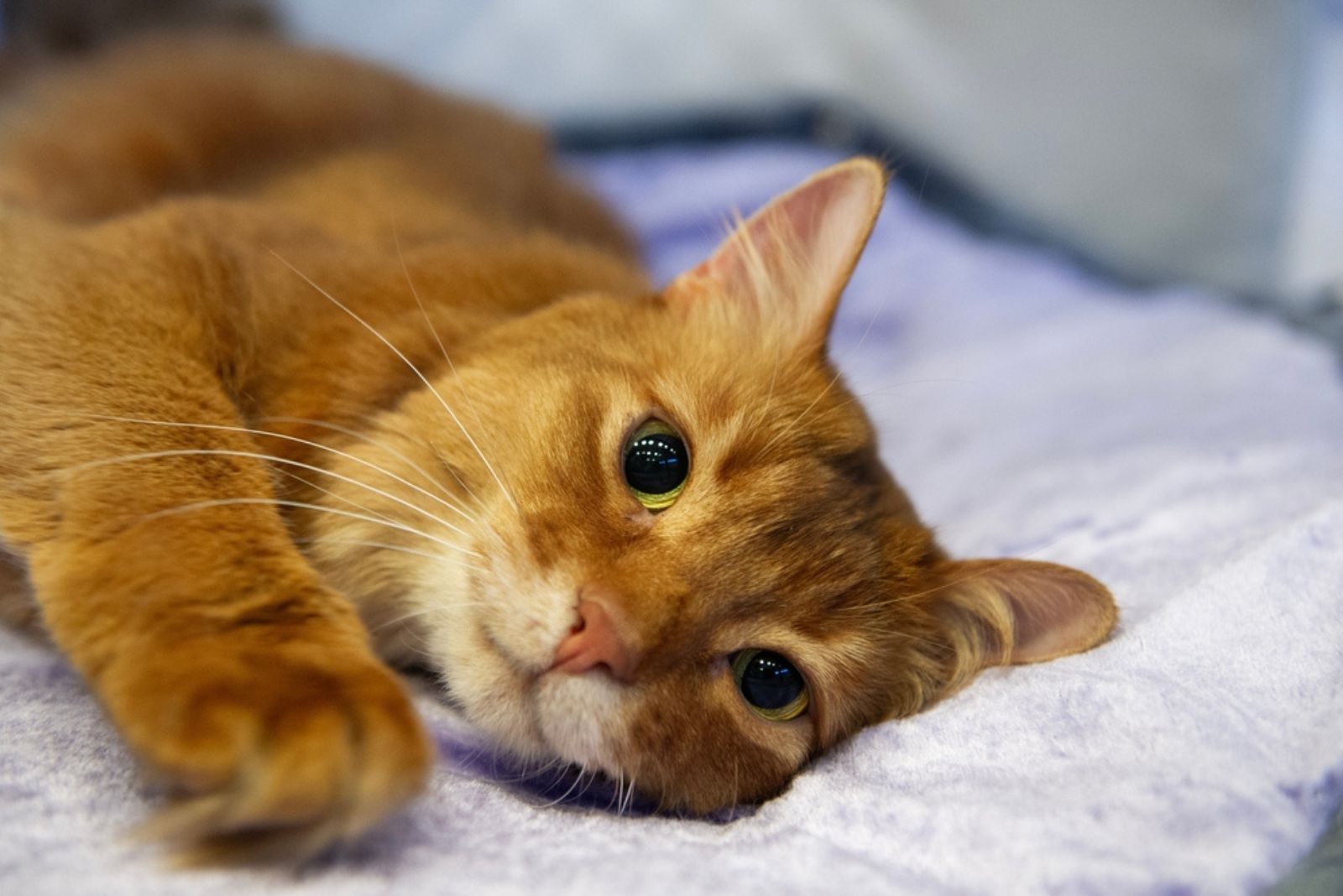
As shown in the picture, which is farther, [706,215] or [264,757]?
[706,215]

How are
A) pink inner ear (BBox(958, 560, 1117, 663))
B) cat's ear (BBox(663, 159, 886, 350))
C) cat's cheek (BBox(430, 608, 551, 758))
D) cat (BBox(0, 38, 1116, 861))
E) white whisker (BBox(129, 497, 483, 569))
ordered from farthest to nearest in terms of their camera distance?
cat's ear (BBox(663, 159, 886, 350)) < pink inner ear (BBox(958, 560, 1117, 663)) < cat's cheek (BBox(430, 608, 551, 758)) < white whisker (BBox(129, 497, 483, 569)) < cat (BBox(0, 38, 1116, 861))

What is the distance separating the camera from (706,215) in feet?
11.2

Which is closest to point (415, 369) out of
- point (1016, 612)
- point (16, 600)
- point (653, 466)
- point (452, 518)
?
point (452, 518)

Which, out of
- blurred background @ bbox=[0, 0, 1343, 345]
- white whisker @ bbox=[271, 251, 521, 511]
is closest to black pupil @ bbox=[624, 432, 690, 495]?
white whisker @ bbox=[271, 251, 521, 511]

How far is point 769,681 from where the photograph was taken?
1.52 metres

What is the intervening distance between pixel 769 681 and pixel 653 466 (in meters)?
0.35

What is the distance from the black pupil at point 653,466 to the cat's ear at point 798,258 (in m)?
0.32

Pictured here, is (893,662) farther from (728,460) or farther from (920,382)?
(920,382)

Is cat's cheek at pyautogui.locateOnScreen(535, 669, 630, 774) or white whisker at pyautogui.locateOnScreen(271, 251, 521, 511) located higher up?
white whisker at pyautogui.locateOnScreen(271, 251, 521, 511)

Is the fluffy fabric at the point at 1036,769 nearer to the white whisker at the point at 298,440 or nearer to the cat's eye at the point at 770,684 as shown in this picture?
the cat's eye at the point at 770,684

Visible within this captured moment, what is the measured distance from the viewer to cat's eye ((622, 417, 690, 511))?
5.08 feet

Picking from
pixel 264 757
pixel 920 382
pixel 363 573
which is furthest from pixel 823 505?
pixel 920 382

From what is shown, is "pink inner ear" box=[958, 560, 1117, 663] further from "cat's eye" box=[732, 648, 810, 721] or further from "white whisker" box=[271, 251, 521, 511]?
"white whisker" box=[271, 251, 521, 511]

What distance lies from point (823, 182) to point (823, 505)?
1.75 ft
